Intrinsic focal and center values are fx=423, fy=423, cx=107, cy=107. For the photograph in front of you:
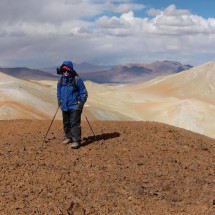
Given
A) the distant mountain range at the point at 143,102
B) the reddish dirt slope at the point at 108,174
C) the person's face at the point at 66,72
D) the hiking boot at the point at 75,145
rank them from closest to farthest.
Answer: the reddish dirt slope at the point at 108,174 → the person's face at the point at 66,72 → the hiking boot at the point at 75,145 → the distant mountain range at the point at 143,102

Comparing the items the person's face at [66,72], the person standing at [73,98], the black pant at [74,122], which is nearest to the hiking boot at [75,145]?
the person standing at [73,98]

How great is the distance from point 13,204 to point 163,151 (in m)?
5.87

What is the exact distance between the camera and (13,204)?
9.12 metres

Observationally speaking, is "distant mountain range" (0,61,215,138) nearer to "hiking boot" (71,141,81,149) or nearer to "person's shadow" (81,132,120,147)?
"person's shadow" (81,132,120,147)

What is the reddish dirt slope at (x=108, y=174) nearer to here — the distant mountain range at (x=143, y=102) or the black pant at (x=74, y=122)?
the black pant at (x=74, y=122)

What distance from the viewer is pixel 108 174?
11188mm

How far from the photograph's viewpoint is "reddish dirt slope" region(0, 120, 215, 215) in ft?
31.3

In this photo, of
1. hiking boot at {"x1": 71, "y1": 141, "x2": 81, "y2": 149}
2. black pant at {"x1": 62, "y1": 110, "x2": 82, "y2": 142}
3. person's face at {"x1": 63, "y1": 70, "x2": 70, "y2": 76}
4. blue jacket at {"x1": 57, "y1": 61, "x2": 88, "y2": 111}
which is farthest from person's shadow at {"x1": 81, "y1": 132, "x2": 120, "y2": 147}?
person's face at {"x1": 63, "y1": 70, "x2": 70, "y2": 76}

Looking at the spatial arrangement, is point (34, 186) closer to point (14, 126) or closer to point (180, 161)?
point (180, 161)

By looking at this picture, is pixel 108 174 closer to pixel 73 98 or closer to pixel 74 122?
pixel 74 122

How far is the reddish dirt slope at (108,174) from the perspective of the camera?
9.54 metres

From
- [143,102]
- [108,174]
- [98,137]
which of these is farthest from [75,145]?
[143,102]

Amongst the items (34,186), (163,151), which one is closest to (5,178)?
(34,186)

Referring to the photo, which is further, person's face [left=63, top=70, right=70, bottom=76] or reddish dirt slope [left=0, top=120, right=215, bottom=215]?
person's face [left=63, top=70, right=70, bottom=76]
